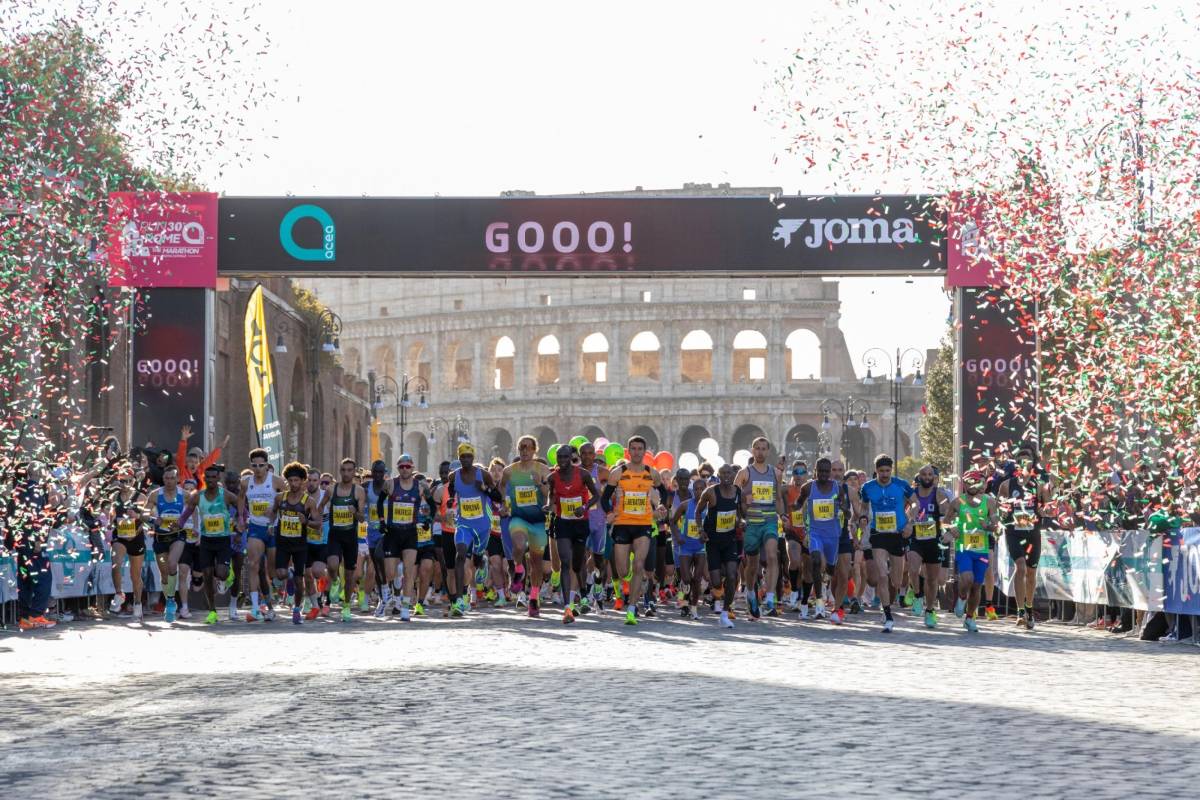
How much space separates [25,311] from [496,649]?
14.4ft

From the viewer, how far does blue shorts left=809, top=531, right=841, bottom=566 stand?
2006cm

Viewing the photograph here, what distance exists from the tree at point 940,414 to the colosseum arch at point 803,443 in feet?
64.7

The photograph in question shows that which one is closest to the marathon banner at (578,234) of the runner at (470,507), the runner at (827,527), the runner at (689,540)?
the runner at (689,540)

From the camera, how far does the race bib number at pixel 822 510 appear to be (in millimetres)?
20000

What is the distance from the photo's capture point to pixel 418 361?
A: 11406 cm

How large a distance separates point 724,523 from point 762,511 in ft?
2.82

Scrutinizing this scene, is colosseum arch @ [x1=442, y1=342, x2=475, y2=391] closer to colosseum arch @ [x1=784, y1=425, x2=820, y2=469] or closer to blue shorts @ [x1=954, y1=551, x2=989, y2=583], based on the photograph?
colosseum arch @ [x1=784, y1=425, x2=820, y2=469]

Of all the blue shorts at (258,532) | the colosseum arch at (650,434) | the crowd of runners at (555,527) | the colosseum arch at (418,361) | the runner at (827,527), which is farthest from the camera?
the colosseum arch at (418,361)

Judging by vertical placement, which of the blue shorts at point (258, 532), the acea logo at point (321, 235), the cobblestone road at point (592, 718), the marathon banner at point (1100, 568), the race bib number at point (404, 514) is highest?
the acea logo at point (321, 235)

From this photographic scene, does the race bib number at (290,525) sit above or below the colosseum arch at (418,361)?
below

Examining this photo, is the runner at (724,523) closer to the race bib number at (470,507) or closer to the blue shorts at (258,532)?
the race bib number at (470,507)

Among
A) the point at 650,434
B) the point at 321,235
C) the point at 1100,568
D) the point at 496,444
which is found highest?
the point at 321,235

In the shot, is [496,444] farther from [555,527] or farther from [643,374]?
[555,527]

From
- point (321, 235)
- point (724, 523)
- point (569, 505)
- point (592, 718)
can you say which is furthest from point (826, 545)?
point (592, 718)
